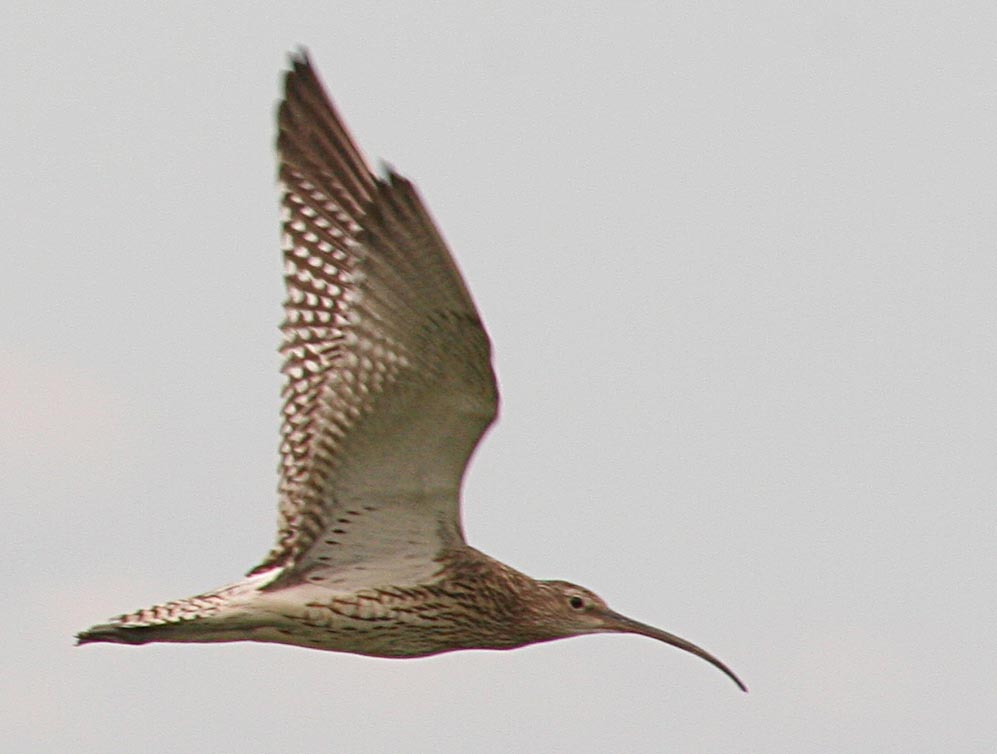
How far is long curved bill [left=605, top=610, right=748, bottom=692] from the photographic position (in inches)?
491

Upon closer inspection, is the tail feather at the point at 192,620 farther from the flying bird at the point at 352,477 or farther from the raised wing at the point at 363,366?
the raised wing at the point at 363,366

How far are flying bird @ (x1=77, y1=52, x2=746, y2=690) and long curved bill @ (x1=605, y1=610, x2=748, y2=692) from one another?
0.37 metres

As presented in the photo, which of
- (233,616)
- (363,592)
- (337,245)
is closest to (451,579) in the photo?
(363,592)

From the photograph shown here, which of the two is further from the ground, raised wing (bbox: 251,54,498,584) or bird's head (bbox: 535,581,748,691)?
raised wing (bbox: 251,54,498,584)

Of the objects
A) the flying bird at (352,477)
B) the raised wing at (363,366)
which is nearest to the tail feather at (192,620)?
the flying bird at (352,477)

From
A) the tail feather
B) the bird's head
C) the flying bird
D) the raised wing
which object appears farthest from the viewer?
the bird's head

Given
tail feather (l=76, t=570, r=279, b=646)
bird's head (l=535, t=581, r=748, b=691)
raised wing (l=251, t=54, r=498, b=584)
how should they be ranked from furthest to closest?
bird's head (l=535, t=581, r=748, b=691)
tail feather (l=76, t=570, r=279, b=646)
raised wing (l=251, t=54, r=498, b=584)

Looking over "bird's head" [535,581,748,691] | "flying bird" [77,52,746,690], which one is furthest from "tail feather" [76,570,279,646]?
"bird's head" [535,581,748,691]

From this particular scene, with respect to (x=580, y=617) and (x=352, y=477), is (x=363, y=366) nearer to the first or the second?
(x=352, y=477)

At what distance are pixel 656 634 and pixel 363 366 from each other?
120 inches

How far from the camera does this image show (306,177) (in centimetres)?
1139

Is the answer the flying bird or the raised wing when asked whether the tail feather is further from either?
the raised wing

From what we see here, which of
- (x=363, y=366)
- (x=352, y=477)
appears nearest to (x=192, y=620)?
(x=352, y=477)

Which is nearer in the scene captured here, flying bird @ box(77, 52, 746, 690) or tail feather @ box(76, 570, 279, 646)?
flying bird @ box(77, 52, 746, 690)
